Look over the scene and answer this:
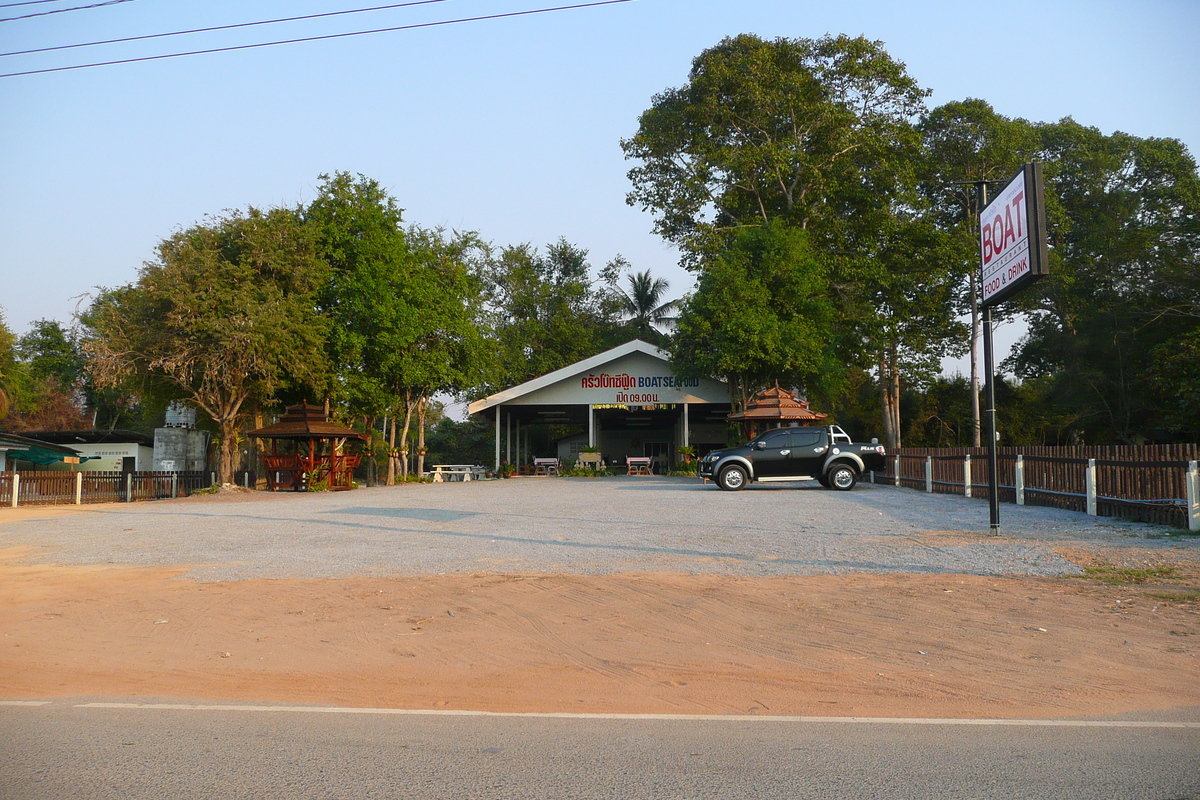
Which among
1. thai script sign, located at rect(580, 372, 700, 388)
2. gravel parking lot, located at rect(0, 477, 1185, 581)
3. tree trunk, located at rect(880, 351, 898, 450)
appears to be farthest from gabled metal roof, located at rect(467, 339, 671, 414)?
gravel parking lot, located at rect(0, 477, 1185, 581)

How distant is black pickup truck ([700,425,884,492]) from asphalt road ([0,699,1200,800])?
58.3 feet

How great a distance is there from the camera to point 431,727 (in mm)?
4957

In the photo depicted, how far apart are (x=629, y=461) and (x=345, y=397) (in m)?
12.6

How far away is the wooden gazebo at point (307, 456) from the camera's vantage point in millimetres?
27922

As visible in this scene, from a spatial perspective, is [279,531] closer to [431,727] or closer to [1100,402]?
[431,727]

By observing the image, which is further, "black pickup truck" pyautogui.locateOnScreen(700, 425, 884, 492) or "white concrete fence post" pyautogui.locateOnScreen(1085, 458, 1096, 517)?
"black pickup truck" pyautogui.locateOnScreen(700, 425, 884, 492)

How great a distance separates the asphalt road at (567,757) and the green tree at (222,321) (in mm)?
23146

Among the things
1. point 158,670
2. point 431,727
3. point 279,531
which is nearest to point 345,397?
point 279,531

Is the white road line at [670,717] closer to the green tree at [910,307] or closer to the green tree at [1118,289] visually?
the green tree at [1118,289]

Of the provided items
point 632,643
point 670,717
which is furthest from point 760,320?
point 670,717

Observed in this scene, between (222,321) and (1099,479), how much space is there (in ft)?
78.1

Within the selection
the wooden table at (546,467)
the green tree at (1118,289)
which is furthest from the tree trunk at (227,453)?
the green tree at (1118,289)

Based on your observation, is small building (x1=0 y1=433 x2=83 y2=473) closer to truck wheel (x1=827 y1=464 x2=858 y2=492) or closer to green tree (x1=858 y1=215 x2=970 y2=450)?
truck wheel (x1=827 y1=464 x2=858 y2=492)

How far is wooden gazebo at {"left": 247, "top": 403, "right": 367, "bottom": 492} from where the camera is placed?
27922 mm
